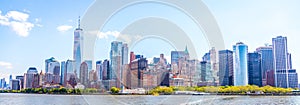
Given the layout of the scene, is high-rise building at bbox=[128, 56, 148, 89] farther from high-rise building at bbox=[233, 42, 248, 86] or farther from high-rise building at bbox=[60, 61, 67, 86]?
high-rise building at bbox=[233, 42, 248, 86]

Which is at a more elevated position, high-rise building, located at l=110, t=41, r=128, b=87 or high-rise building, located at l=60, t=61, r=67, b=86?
high-rise building, located at l=110, t=41, r=128, b=87

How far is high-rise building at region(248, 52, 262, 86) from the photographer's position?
77.4 meters

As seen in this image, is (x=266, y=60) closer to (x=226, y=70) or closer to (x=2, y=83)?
(x=226, y=70)

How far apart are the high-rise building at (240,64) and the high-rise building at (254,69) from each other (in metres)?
1.88

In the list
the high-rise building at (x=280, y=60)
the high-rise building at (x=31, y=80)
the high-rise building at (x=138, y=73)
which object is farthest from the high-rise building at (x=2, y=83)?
the high-rise building at (x=280, y=60)

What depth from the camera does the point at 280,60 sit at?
8156 centimetres

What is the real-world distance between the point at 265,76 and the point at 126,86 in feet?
134

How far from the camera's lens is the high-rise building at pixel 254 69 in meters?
77.4

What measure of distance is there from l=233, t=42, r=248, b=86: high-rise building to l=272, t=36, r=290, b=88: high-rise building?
812cm

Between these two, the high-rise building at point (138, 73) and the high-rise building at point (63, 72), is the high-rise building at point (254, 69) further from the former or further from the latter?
the high-rise building at point (63, 72)

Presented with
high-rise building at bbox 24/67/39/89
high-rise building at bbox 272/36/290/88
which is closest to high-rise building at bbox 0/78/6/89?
high-rise building at bbox 24/67/39/89

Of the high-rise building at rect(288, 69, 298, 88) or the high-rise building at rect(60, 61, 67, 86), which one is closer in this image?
the high-rise building at rect(60, 61, 67, 86)

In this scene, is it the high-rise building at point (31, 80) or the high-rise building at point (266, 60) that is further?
the high-rise building at point (266, 60)

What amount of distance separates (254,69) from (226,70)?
15816mm
